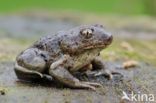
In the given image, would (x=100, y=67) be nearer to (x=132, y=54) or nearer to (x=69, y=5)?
(x=132, y=54)

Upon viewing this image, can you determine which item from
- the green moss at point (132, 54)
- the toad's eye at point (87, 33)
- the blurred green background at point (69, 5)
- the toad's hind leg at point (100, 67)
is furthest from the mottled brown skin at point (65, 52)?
the blurred green background at point (69, 5)

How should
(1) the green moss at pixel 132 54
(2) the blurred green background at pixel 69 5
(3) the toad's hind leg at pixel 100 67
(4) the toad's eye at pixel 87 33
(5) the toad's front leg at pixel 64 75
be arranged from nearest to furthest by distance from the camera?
(5) the toad's front leg at pixel 64 75 < (4) the toad's eye at pixel 87 33 < (3) the toad's hind leg at pixel 100 67 < (1) the green moss at pixel 132 54 < (2) the blurred green background at pixel 69 5

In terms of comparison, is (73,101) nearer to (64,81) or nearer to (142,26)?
(64,81)

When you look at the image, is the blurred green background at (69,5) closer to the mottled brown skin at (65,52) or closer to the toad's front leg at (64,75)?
the mottled brown skin at (65,52)

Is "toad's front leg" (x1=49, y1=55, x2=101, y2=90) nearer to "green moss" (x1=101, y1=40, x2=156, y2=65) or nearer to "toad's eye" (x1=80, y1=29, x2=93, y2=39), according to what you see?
"toad's eye" (x1=80, y1=29, x2=93, y2=39)

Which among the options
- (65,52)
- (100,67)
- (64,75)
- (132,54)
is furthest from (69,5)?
(64,75)

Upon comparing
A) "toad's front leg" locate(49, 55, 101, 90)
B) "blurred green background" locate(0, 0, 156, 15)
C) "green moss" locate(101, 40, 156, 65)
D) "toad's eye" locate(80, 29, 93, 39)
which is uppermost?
"blurred green background" locate(0, 0, 156, 15)

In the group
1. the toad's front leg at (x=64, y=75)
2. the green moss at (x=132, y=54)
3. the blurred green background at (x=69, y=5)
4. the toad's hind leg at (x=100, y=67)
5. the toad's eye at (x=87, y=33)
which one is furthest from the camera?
the blurred green background at (x=69, y=5)

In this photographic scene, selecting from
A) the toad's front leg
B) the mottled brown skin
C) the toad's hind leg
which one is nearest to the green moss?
the toad's hind leg
